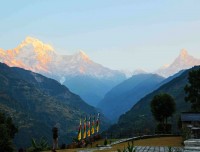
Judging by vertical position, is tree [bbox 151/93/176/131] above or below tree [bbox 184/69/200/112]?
below

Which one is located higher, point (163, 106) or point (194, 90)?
point (194, 90)

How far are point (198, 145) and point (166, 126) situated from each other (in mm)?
52583

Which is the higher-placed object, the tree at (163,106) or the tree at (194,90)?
the tree at (194,90)

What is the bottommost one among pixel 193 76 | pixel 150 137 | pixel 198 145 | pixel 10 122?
pixel 198 145

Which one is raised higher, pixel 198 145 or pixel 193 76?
pixel 193 76

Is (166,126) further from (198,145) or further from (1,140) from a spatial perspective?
(198,145)

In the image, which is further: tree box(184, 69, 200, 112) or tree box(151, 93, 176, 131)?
tree box(184, 69, 200, 112)

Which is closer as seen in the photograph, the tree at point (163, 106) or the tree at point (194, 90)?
the tree at point (163, 106)

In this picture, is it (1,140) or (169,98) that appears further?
(169,98)

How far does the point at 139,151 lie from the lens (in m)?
37.8

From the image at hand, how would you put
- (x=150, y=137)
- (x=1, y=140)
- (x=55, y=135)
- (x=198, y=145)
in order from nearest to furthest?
(x=198, y=145)
(x=55, y=135)
(x=150, y=137)
(x=1, y=140)

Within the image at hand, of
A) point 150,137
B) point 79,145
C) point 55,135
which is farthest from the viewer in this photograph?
point 150,137

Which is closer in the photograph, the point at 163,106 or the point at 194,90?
the point at 163,106

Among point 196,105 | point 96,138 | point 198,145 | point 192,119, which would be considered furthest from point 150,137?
point 198,145
